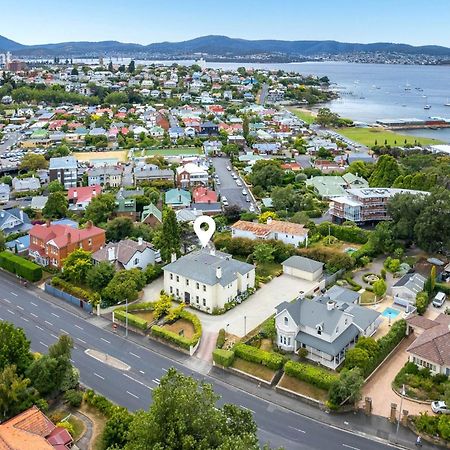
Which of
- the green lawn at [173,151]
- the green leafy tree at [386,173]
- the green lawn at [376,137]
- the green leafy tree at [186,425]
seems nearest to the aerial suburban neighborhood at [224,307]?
the green leafy tree at [186,425]

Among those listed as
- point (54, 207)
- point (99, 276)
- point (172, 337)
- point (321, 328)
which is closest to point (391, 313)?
point (321, 328)

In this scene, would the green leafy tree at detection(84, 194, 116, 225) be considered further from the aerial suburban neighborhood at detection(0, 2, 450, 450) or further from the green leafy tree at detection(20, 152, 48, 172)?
the green leafy tree at detection(20, 152, 48, 172)

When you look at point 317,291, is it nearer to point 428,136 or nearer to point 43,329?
point 43,329

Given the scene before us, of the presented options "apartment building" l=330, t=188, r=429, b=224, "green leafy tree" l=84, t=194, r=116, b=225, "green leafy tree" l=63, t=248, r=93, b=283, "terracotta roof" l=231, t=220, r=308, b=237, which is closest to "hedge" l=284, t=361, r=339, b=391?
"green leafy tree" l=63, t=248, r=93, b=283

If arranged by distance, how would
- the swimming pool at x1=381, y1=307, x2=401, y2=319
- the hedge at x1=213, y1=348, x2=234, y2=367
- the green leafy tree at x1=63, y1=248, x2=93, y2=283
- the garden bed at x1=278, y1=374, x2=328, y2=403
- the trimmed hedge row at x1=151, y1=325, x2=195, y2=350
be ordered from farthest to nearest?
the green leafy tree at x1=63, y1=248, x2=93, y2=283 < the swimming pool at x1=381, y1=307, x2=401, y2=319 < the trimmed hedge row at x1=151, y1=325, x2=195, y2=350 < the hedge at x1=213, y1=348, x2=234, y2=367 < the garden bed at x1=278, y1=374, x2=328, y2=403

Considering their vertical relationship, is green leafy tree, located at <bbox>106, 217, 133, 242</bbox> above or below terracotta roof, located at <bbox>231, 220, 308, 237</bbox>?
below

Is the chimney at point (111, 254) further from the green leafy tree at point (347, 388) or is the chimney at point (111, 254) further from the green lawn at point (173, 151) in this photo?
the green lawn at point (173, 151)

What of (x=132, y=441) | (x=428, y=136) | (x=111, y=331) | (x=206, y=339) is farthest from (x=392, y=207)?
(x=428, y=136)

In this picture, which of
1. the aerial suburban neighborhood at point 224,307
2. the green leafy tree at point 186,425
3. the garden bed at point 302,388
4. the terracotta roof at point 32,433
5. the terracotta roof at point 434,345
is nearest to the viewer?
the green leafy tree at point 186,425
